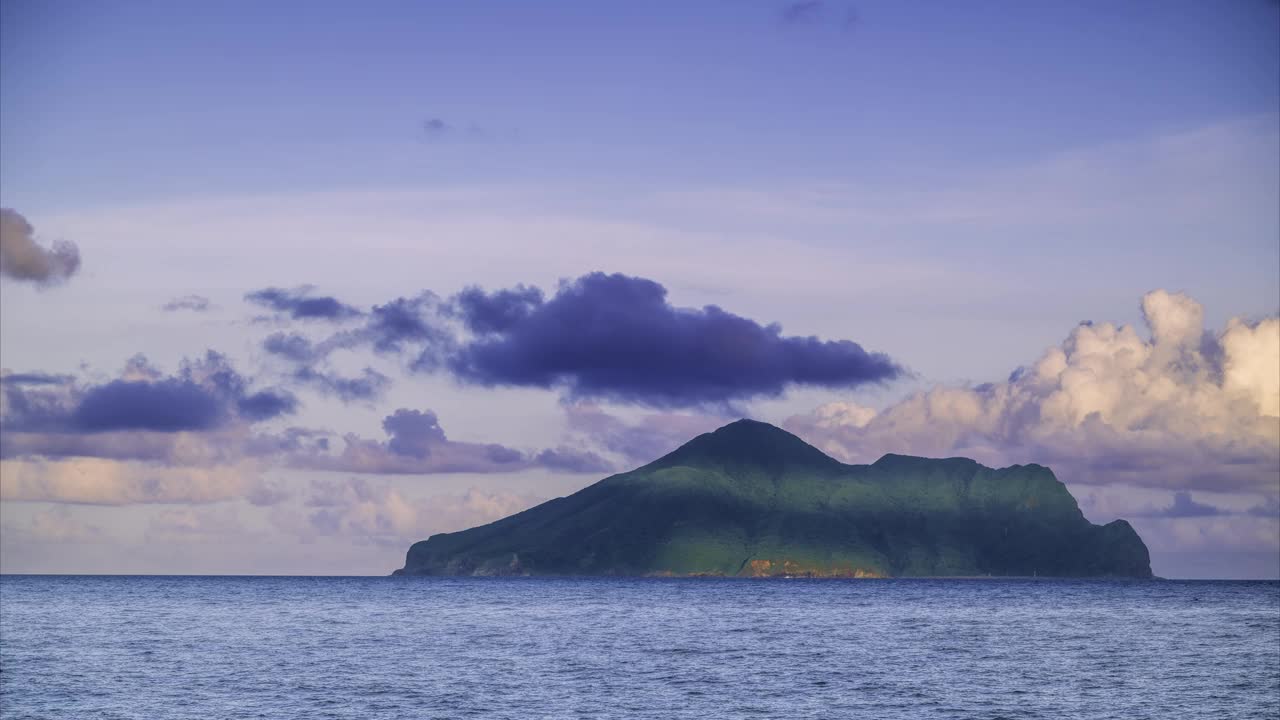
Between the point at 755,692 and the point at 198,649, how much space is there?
54.3 m

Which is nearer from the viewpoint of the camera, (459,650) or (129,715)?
(129,715)

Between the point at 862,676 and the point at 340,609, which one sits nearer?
the point at 862,676

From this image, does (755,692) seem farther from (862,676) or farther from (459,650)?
(459,650)

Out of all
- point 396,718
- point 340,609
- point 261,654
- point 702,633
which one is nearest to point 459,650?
point 261,654

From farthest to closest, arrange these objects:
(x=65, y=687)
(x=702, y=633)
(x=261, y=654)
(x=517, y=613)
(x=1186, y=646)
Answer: (x=517, y=613) → (x=702, y=633) → (x=1186, y=646) → (x=261, y=654) → (x=65, y=687)

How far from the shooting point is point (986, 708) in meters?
76.5

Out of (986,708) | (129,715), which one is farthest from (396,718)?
(986,708)

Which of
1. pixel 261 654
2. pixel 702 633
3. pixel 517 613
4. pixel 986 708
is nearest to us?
pixel 986 708

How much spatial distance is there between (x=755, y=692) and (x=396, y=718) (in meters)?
24.1

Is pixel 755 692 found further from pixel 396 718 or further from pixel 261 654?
pixel 261 654

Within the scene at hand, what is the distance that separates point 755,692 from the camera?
273 feet

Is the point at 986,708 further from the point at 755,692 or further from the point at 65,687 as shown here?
the point at 65,687

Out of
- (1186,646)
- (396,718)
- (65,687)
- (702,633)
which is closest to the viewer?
(396,718)

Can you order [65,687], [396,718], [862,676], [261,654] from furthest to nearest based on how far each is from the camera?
[261,654], [862,676], [65,687], [396,718]
